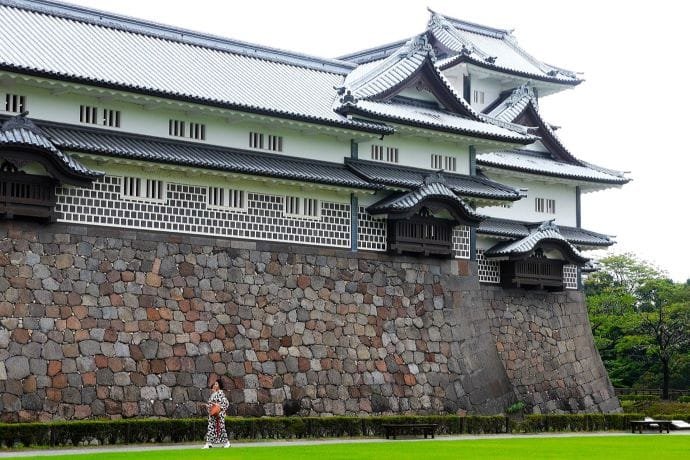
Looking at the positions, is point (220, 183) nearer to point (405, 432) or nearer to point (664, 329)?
point (405, 432)

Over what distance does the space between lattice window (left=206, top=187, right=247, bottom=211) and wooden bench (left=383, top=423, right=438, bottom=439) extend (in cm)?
830

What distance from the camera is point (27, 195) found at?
33.0 meters

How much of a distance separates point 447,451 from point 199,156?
12776 mm

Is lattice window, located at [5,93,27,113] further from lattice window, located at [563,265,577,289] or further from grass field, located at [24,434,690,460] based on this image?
lattice window, located at [563,265,577,289]

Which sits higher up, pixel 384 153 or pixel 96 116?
pixel 384 153

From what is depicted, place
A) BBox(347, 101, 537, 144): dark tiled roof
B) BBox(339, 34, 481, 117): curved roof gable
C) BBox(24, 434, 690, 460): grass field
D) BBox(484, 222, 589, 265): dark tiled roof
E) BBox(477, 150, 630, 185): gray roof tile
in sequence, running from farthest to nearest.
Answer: BBox(477, 150, 630, 185): gray roof tile
BBox(484, 222, 589, 265): dark tiled roof
BBox(339, 34, 481, 117): curved roof gable
BBox(347, 101, 537, 144): dark tiled roof
BBox(24, 434, 690, 460): grass field

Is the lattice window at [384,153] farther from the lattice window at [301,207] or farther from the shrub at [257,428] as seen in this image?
the shrub at [257,428]

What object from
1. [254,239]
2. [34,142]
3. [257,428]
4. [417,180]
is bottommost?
[257,428]

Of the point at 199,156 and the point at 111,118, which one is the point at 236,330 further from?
the point at 111,118

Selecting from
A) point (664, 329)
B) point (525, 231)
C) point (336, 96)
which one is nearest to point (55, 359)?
point (336, 96)

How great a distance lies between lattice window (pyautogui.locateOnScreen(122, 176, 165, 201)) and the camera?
35312 millimetres

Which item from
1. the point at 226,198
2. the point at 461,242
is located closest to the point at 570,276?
the point at 461,242

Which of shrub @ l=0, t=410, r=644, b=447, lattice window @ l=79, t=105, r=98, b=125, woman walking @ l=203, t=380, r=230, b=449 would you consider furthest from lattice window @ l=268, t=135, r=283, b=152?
woman walking @ l=203, t=380, r=230, b=449

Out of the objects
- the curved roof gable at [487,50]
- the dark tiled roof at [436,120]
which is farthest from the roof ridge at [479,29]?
the dark tiled roof at [436,120]
